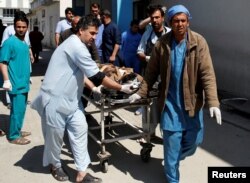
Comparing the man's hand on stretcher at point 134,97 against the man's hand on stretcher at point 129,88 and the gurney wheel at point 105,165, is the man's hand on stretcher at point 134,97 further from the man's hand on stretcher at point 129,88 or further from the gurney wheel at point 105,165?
the gurney wheel at point 105,165

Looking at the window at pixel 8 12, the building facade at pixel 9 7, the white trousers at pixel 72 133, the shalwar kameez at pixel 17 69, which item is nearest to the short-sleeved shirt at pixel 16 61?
the shalwar kameez at pixel 17 69

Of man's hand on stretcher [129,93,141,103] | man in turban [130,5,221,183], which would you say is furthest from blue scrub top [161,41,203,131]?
man's hand on stretcher [129,93,141,103]

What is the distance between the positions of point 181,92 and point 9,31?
205 inches

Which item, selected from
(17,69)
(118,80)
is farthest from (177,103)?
(17,69)

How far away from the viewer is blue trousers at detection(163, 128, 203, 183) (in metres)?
3.54

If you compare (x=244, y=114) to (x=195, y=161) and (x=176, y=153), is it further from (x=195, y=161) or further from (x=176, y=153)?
(x=176, y=153)

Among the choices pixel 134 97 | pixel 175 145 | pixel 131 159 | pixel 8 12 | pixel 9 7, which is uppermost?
pixel 9 7

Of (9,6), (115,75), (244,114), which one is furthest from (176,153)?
(9,6)

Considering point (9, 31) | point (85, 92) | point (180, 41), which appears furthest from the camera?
point (9, 31)

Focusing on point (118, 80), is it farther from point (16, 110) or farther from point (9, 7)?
point (9, 7)

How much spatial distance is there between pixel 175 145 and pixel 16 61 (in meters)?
2.40

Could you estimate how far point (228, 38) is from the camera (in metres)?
8.12

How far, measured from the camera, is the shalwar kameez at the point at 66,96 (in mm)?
3477

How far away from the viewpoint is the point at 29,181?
3.90 meters
